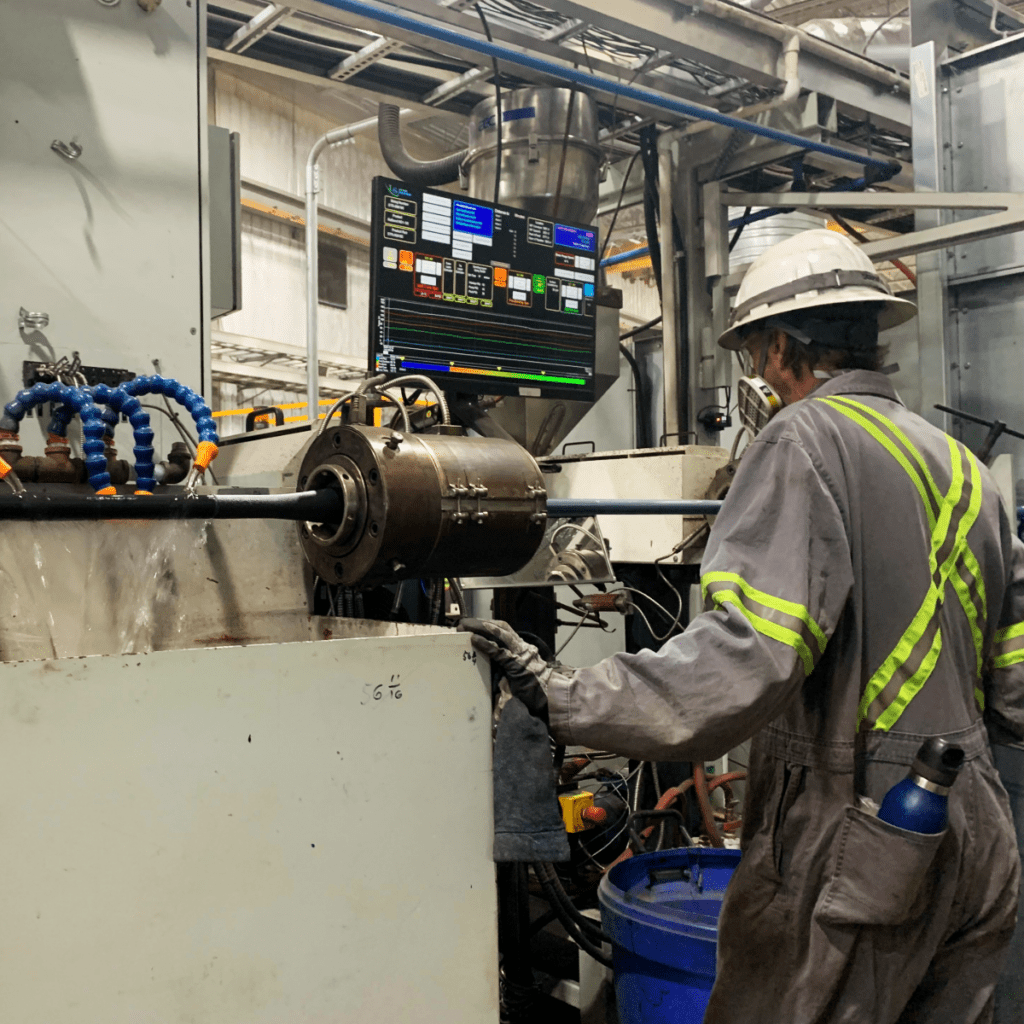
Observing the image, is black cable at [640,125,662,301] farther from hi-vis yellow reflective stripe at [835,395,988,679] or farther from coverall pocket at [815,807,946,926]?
coverall pocket at [815,807,946,926]

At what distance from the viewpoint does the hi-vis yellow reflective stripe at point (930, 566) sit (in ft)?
3.29

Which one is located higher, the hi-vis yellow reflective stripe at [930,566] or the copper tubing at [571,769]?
the hi-vis yellow reflective stripe at [930,566]

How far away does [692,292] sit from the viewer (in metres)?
3.19

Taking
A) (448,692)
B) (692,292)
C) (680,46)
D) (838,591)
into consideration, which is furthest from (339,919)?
(692,292)

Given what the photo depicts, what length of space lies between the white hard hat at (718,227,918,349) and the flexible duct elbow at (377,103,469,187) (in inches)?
75.0

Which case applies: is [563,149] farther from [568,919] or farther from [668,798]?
[568,919]

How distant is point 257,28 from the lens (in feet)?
8.99

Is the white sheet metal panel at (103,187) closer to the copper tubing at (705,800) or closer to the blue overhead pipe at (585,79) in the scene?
the blue overhead pipe at (585,79)

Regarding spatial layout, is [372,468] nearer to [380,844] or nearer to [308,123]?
[380,844]

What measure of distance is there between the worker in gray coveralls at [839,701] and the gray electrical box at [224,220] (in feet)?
4.51

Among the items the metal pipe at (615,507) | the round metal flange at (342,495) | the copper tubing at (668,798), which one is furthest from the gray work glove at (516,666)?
the copper tubing at (668,798)

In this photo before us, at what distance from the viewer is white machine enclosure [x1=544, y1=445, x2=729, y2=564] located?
2.19 meters

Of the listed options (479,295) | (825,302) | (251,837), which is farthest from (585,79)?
(251,837)

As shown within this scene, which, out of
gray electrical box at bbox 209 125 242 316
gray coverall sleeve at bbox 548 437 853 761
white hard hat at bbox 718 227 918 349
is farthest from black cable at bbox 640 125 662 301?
gray coverall sleeve at bbox 548 437 853 761
